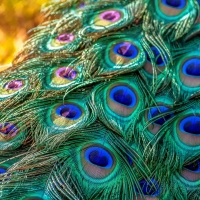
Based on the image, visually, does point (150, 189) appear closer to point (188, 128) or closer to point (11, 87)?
point (188, 128)

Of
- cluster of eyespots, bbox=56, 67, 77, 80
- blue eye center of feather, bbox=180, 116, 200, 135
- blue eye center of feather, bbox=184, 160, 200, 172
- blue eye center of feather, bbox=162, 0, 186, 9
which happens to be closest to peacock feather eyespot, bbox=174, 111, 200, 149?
blue eye center of feather, bbox=180, 116, 200, 135

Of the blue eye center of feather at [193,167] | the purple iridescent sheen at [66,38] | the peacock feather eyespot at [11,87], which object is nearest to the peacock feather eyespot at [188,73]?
the blue eye center of feather at [193,167]

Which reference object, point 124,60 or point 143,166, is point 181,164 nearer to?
point 143,166

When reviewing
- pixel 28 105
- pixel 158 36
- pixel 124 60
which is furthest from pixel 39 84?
pixel 158 36

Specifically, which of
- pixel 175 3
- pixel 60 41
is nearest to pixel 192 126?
pixel 175 3

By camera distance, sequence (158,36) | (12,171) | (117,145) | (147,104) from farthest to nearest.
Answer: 1. (158,36)
2. (147,104)
3. (117,145)
4. (12,171)

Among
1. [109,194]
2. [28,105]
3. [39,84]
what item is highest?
[39,84]
